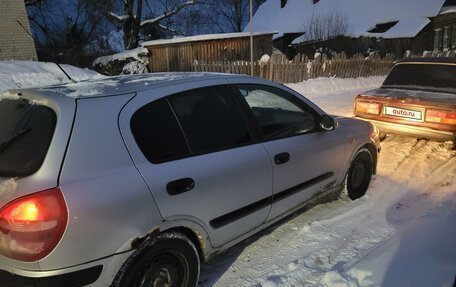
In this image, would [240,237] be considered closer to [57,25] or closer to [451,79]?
[451,79]

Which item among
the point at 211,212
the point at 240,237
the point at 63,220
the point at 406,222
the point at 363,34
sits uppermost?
the point at 363,34

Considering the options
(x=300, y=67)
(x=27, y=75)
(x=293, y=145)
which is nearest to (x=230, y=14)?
(x=300, y=67)

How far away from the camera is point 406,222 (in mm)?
3969

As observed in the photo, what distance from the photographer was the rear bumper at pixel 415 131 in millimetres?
5864

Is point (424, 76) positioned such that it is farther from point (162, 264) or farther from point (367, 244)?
point (162, 264)

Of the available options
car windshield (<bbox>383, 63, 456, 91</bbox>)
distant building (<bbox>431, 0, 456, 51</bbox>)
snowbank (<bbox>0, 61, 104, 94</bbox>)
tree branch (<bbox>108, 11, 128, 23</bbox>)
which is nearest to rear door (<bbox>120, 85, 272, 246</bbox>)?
car windshield (<bbox>383, 63, 456, 91</bbox>)

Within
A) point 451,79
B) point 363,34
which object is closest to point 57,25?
point 363,34

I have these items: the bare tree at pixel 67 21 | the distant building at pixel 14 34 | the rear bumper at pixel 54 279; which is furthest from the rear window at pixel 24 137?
the bare tree at pixel 67 21

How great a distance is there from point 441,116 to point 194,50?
13.3m

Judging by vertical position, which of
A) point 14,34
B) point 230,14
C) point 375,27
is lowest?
point 14,34

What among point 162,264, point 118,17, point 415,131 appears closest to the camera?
point 162,264

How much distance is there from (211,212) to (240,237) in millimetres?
509

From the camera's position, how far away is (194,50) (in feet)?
58.4

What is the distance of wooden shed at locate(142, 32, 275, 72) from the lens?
1786 cm
